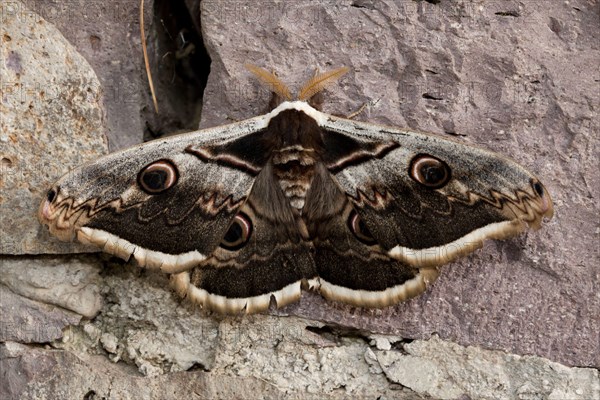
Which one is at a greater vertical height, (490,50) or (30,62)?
(30,62)

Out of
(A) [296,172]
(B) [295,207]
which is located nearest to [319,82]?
(A) [296,172]

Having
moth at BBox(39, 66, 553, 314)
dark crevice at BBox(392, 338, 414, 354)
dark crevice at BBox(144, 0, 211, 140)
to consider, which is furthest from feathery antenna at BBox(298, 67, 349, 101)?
dark crevice at BBox(392, 338, 414, 354)

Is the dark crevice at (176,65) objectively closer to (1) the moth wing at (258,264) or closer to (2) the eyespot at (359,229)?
(1) the moth wing at (258,264)

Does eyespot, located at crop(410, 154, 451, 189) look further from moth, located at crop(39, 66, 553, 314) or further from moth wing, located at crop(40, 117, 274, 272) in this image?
moth wing, located at crop(40, 117, 274, 272)

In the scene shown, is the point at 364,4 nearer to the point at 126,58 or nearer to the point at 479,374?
the point at 126,58

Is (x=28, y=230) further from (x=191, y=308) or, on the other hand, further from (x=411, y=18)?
(x=411, y=18)

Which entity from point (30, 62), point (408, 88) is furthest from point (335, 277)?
point (30, 62)

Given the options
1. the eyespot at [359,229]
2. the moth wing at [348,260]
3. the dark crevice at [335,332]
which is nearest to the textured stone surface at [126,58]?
the moth wing at [348,260]
